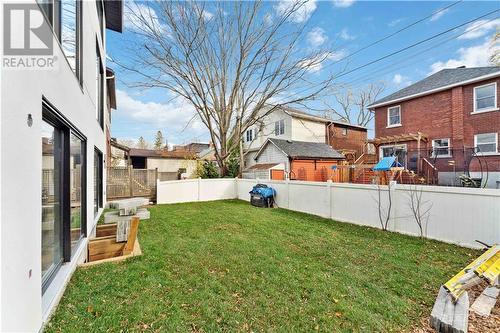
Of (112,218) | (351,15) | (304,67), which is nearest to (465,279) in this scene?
(112,218)

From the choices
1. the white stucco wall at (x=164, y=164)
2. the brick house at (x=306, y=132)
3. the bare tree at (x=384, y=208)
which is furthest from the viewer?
the white stucco wall at (x=164, y=164)

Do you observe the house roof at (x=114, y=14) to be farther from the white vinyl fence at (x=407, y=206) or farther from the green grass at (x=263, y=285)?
the white vinyl fence at (x=407, y=206)

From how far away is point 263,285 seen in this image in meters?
3.42

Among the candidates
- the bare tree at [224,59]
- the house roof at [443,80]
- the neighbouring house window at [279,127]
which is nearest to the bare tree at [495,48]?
the house roof at [443,80]

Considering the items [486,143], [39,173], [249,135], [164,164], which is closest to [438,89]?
[486,143]

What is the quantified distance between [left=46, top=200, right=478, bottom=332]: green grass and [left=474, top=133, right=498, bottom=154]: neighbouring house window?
11400mm

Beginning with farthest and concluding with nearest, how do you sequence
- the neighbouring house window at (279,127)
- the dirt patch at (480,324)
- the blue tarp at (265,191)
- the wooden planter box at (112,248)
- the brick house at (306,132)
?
1. the neighbouring house window at (279,127)
2. the brick house at (306,132)
3. the blue tarp at (265,191)
4. the wooden planter box at (112,248)
5. the dirt patch at (480,324)

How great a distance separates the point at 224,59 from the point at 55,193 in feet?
41.6

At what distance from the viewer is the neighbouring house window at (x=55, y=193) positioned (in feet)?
8.61

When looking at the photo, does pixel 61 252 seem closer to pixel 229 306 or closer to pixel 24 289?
pixel 24 289

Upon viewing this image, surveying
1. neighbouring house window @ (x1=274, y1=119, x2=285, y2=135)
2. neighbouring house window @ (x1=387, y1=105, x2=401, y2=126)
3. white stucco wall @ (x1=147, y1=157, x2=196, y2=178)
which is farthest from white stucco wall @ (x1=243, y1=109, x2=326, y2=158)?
white stucco wall @ (x1=147, y1=157, x2=196, y2=178)

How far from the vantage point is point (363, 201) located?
7.18 m

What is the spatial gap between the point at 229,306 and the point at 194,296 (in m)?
0.53

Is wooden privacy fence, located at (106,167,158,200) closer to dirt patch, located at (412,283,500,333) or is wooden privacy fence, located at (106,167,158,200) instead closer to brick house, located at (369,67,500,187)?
dirt patch, located at (412,283,500,333)
